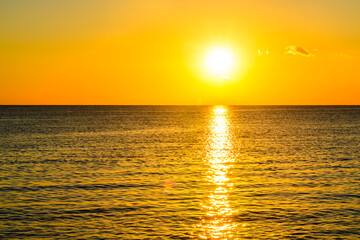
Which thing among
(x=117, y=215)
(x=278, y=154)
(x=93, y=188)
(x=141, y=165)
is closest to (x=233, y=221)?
(x=117, y=215)

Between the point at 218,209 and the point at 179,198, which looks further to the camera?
the point at 179,198

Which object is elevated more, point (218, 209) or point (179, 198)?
point (179, 198)

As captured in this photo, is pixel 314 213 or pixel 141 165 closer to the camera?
pixel 314 213

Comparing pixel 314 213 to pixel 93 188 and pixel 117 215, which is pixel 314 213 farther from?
pixel 93 188

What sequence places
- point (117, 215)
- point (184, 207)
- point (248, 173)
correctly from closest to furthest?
point (117, 215) < point (184, 207) < point (248, 173)

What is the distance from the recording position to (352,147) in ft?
207

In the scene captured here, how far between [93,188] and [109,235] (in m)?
11.2

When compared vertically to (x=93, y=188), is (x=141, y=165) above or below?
above

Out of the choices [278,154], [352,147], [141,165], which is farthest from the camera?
[352,147]

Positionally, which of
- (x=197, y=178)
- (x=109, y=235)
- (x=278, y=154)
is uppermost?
(x=278, y=154)

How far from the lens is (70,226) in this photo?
2236 cm

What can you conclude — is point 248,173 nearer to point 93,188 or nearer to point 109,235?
point 93,188

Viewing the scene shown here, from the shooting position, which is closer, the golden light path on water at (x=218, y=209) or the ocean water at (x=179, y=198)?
the golden light path on water at (x=218, y=209)

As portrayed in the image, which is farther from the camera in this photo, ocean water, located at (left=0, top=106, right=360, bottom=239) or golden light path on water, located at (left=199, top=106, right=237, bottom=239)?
ocean water, located at (left=0, top=106, right=360, bottom=239)
